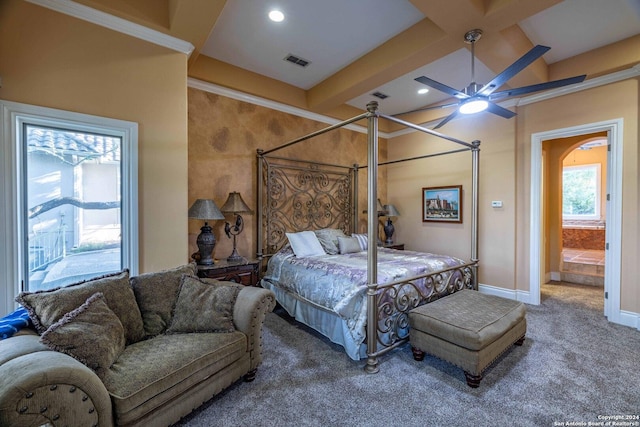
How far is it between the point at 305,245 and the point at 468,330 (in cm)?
234

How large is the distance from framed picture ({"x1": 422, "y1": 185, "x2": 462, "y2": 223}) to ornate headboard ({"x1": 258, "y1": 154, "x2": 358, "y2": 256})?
4.65ft

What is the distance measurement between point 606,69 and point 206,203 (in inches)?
200

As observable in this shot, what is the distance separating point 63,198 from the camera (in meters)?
2.45

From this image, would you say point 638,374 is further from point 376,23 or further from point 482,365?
point 376,23

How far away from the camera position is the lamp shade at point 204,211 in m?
3.21

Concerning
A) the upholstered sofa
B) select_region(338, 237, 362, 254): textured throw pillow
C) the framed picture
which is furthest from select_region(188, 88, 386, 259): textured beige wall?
the framed picture

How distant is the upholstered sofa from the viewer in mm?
1263

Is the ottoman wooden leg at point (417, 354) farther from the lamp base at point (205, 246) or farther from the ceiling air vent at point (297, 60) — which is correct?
the ceiling air vent at point (297, 60)

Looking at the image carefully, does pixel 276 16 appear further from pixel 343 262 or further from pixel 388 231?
pixel 388 231

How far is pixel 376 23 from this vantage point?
297 cm

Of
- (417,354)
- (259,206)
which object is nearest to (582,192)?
(417,354)

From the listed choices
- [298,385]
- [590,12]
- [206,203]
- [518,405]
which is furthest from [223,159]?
[590,12]

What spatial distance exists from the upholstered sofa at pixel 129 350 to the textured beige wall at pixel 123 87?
68cm

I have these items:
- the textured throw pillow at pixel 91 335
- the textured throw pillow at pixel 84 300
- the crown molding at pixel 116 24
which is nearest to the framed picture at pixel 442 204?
the crown molding at pixel 116 24
